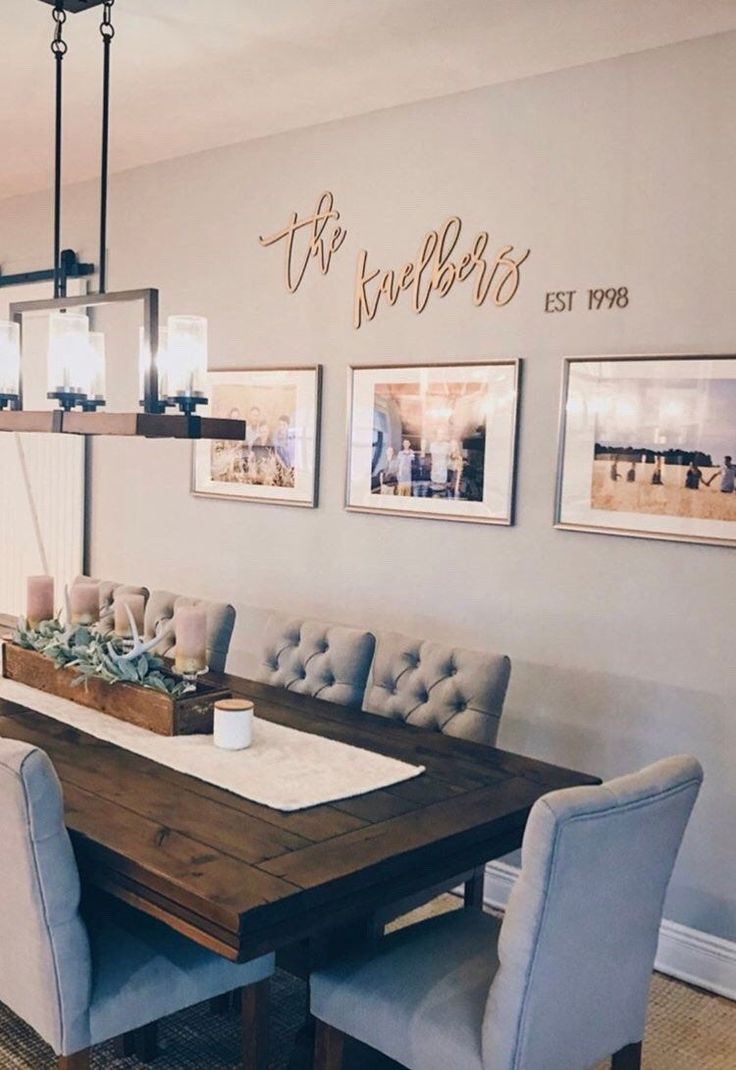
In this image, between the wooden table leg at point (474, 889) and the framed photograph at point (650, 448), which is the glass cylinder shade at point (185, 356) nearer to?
the framed photograph at point (650, 448)

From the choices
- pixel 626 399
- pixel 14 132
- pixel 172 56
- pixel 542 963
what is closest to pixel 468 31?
pixel 172 56

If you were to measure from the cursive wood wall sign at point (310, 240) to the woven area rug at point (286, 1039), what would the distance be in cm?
246

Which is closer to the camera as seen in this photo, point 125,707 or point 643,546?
point 125,707

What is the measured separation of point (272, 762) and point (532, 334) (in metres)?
1.64

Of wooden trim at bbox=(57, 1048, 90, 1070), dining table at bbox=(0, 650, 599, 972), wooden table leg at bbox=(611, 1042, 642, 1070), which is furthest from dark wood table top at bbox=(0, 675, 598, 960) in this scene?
wooden table leg at bbox=(611, 1042, 642, 1070)

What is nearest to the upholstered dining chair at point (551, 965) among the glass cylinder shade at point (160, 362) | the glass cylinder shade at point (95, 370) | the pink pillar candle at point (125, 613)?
the pink pillar candle at point (125, 613)

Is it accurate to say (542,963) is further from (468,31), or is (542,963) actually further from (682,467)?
(468,31)

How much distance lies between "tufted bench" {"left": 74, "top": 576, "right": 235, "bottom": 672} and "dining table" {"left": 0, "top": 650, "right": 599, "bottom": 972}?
826 millimetres

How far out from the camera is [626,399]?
3109mm

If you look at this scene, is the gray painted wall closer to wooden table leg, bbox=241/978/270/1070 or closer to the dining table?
the dining table

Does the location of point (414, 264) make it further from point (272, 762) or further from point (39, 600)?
point (272, 762)

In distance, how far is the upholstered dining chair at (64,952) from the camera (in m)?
1.94

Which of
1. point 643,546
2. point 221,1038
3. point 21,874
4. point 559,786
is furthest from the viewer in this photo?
point 643,546

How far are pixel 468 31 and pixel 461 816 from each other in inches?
83.8
